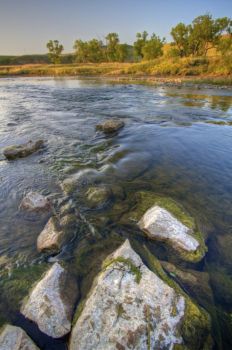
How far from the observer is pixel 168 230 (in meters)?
4.62

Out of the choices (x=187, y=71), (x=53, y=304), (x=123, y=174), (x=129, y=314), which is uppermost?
(x=187, y=71)

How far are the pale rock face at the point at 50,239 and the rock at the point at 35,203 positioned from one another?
0.88 metres

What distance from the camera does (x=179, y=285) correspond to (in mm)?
3785

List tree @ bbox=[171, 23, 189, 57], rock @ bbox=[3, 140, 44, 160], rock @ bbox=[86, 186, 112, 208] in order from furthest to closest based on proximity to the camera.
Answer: tree @ bbox=[171, 23, 189, 57], rock @ bbox=[3, 140, 44, 160], rock @ bbox=[86, 186, 112, 208]

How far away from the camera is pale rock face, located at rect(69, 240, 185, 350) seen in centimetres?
279

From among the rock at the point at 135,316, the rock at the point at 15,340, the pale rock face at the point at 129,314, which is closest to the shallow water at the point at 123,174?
the rock at the point at 15,340

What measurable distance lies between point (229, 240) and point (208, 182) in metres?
2.71

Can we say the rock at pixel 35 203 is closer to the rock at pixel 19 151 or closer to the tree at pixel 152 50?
the rock at pixel 19 151

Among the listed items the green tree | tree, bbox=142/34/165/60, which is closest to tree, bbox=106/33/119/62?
the green tree

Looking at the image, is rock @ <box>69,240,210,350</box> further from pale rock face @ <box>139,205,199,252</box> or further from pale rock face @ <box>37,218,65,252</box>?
pale rock face @ <box>37,218,65,252</box>

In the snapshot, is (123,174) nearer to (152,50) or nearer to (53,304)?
(53,304)

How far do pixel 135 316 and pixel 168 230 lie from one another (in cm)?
204

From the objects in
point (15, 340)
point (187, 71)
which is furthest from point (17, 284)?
point (187, 71)

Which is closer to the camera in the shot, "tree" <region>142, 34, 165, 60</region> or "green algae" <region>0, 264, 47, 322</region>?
"green algae" <region>0, 264, 47, 322</region>
